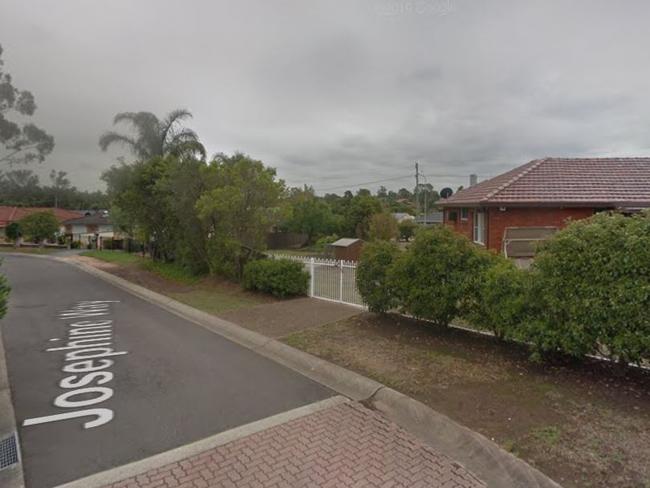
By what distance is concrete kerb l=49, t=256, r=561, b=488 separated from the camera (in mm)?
3080

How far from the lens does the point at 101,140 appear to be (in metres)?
20.6

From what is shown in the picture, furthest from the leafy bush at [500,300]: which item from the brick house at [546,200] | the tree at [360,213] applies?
the tree at [360,213]

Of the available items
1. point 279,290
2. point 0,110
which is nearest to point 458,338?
point 279,290

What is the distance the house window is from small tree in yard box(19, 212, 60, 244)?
40466mm

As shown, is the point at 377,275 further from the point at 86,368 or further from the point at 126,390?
the point at 86,368

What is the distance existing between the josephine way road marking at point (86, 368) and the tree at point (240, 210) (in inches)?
169

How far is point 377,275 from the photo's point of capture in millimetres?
7738

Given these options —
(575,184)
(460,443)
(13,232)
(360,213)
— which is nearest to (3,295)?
(460,443)

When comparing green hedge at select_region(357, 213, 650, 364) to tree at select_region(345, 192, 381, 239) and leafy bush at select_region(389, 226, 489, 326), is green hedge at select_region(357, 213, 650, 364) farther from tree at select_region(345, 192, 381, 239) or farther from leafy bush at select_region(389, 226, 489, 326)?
tree at select_region(345, 192, 381, 239)

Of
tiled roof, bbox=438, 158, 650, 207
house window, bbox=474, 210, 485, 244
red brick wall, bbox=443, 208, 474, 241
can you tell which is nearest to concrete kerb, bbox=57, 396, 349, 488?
tiled roof, bbox=438, 158, 650, 207

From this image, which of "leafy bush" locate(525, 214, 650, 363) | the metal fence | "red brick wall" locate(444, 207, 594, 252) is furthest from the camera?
"red brick wall" locate(444, 207, 594, 252)

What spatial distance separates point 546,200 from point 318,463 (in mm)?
15104

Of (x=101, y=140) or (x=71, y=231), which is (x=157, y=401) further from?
(x=71, y=231)

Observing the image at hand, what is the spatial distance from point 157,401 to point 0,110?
21673 mm
